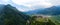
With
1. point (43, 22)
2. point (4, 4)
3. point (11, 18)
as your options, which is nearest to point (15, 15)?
point (11, 18)

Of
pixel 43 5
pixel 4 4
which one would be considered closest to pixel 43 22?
pixel 43 5

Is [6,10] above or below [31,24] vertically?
above

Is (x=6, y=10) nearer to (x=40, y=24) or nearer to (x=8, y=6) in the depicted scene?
(x=8, y=6)

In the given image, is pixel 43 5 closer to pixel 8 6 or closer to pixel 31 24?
pixel 31 24

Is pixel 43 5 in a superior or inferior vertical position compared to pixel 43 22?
superior

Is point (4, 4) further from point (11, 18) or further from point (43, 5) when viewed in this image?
point (43, 5)

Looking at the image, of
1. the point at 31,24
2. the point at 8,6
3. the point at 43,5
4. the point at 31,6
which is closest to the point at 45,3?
the point at 43,5

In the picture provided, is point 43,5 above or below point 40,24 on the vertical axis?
above
